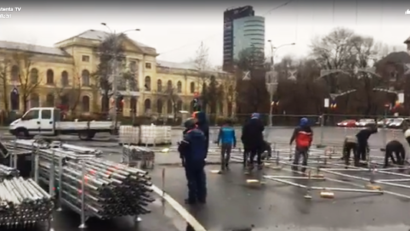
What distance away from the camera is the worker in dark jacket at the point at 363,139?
63.9 ft

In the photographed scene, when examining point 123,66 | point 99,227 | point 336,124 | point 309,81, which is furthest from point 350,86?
point 99,227

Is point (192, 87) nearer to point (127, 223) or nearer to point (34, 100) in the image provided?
point (34, 100)

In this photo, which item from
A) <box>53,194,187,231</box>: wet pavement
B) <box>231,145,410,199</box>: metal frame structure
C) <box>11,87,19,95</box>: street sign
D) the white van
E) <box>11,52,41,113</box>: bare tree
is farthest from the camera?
<box>11,87,19,95</box>: street sign

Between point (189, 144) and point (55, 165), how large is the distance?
261 centimetres

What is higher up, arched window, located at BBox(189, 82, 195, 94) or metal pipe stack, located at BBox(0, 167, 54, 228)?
arched window, located at BBox(189, 82, 195, 94)

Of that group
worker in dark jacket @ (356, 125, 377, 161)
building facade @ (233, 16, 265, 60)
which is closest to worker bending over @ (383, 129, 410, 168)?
worker in dark jacket @ (356, 125, 377, 161)

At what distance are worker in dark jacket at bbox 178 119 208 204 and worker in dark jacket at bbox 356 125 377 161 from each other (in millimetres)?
10074

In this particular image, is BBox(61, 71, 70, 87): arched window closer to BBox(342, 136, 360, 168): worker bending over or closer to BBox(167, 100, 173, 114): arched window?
BBox(167, 100, 173, 114): arched window

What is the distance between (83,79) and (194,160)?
83.3m

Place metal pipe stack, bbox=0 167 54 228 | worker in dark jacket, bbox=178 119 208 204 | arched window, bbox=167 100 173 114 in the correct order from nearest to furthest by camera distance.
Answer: metal pipe stack, bbox=0 167 54 228, worker in dark jacket, bbox=178 119 208 204, arched window, bbox=167 100 173 114

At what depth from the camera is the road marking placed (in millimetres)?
8961

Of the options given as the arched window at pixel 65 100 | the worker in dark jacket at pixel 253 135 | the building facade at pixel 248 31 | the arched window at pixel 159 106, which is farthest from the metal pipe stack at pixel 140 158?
the arched window at pixel 159 106

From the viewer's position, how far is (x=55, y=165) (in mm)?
10531

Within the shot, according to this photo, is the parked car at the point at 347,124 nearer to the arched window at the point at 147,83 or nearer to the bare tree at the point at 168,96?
the bare tree at the point at 168,96
